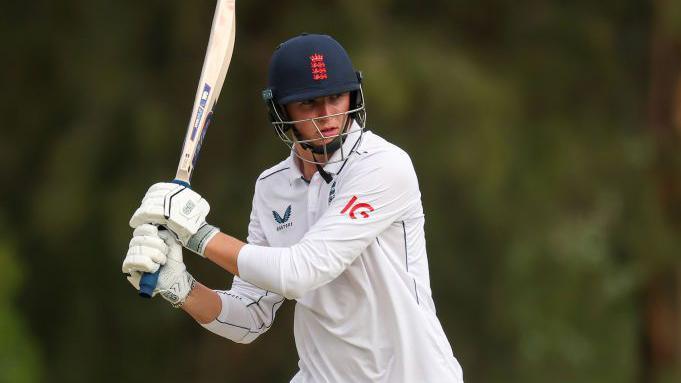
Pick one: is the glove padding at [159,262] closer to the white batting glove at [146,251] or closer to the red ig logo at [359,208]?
the white batting glove at [146,251]

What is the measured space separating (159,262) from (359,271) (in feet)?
1.99

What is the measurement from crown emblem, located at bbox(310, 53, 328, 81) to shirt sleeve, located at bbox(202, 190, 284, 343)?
1.95 ft

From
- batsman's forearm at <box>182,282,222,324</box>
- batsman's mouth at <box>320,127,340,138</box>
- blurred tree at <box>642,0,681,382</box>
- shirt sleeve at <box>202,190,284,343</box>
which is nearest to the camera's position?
batsman's mouth at <box>320,127,340,138</box>

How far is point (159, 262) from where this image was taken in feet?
14.3

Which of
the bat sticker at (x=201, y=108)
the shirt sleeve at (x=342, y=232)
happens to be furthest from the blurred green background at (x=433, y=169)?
the shirt sleeve at (x=342, y=232)

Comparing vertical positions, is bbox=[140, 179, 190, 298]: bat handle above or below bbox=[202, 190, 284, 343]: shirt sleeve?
above

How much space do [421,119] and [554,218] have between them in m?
1.57

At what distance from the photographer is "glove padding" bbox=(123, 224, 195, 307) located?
14.1ft

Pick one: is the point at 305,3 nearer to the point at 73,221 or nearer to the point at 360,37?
the point at 360,37

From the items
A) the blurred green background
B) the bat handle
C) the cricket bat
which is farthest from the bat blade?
the blurred green background

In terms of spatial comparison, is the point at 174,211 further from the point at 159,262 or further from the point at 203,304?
the point at 203,304

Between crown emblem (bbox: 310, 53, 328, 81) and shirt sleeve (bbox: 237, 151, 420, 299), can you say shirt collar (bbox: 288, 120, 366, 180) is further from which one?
crown emblem (bbox: 310, 53, 328, 81)

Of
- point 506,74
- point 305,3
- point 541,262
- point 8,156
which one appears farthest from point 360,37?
point 8,156

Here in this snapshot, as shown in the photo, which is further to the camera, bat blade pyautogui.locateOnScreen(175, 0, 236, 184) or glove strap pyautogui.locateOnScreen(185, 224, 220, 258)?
bat blade pyautogui.locateOnScreen(175, 0, 236, 184)
